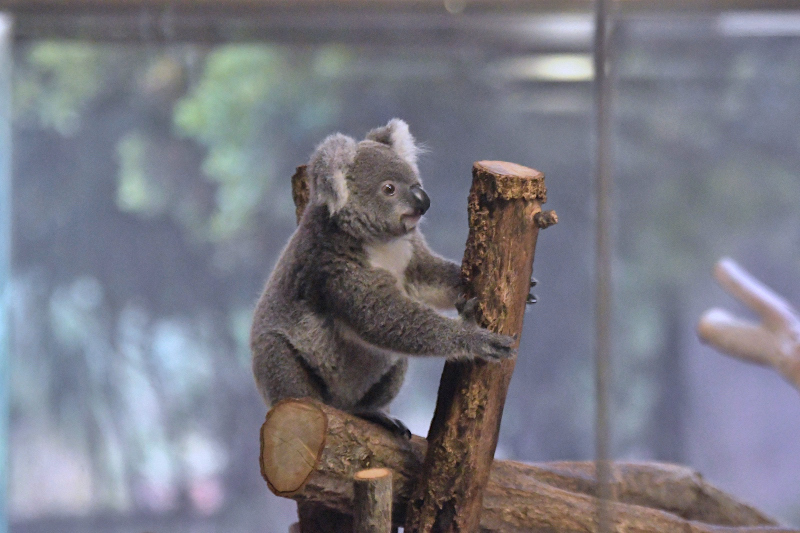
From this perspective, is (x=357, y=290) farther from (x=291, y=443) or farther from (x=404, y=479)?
(x=404, y=479)

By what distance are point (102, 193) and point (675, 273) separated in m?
3.04

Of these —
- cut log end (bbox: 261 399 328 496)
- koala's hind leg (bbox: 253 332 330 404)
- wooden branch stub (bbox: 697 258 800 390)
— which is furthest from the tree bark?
wooden branch stub (bbox: 697 258 800 390)

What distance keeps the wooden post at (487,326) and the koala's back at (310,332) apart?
14.6 inches

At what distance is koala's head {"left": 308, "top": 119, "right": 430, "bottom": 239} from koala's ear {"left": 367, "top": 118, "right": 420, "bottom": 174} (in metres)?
0.13

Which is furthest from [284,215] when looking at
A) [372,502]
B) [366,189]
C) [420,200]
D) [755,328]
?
[755,328]

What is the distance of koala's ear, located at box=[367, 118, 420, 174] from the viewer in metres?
2.43

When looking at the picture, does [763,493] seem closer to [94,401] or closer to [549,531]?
[549,531]

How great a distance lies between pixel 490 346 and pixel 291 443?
0.64 meters

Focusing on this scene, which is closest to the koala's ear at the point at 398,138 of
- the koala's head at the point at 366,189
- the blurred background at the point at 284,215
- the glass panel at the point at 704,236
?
the koala's head at the point at 366,189

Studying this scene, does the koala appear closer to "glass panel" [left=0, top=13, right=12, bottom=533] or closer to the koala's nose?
the koala's nose

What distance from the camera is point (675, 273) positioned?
365 cm

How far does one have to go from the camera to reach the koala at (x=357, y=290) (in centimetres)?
213

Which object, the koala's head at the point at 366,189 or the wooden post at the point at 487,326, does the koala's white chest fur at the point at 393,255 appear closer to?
the koala's head at the point at 366,189

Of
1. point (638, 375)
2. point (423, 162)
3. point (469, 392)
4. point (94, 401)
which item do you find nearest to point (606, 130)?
point (469, 392)
